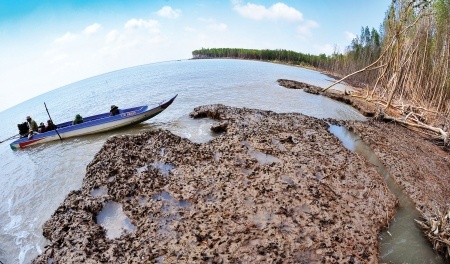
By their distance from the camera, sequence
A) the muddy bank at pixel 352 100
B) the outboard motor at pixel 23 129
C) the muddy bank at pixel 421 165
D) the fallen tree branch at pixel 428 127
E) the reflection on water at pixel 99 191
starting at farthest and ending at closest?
the muddy bank at pixel 352 100 < the outboard motor at pixel 23 129 < the fallen tree branch at pixel 428 127 < the reflection on water at pixel 99 191 < the muddy bank at pixel 421 165

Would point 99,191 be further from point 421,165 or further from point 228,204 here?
point 421,165

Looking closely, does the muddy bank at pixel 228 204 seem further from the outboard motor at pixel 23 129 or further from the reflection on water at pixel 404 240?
the outboard motor at pixel 23 129

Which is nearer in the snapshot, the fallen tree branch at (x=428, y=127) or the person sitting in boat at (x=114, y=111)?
the fallen tree branch at (x=428, y=127)

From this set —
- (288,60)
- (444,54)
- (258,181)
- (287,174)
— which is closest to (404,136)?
(287,174)

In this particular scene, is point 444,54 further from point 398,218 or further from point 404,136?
point 398,218

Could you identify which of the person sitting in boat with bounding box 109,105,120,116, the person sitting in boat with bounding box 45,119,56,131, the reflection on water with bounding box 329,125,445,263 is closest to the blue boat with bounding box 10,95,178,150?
the person sitting in boat with bounding box 109,105,120,116

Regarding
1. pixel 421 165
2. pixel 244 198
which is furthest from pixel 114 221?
pixel 421 165

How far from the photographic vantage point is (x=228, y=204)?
742 centimetres

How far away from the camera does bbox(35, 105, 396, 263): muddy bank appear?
5.93 m

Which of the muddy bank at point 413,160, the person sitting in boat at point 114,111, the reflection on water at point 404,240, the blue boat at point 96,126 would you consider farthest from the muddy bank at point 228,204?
the person sitting in boat at point 114,111

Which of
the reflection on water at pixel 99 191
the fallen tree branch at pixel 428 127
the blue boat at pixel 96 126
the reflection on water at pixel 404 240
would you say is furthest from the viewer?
the blue boat at pixel 96 126

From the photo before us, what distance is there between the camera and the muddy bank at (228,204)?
5934 mm

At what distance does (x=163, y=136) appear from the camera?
A: 41.1 ft

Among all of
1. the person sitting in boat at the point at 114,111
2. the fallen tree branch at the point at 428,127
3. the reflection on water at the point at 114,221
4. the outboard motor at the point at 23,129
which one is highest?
the person sitting in boat at the point at 114,111
